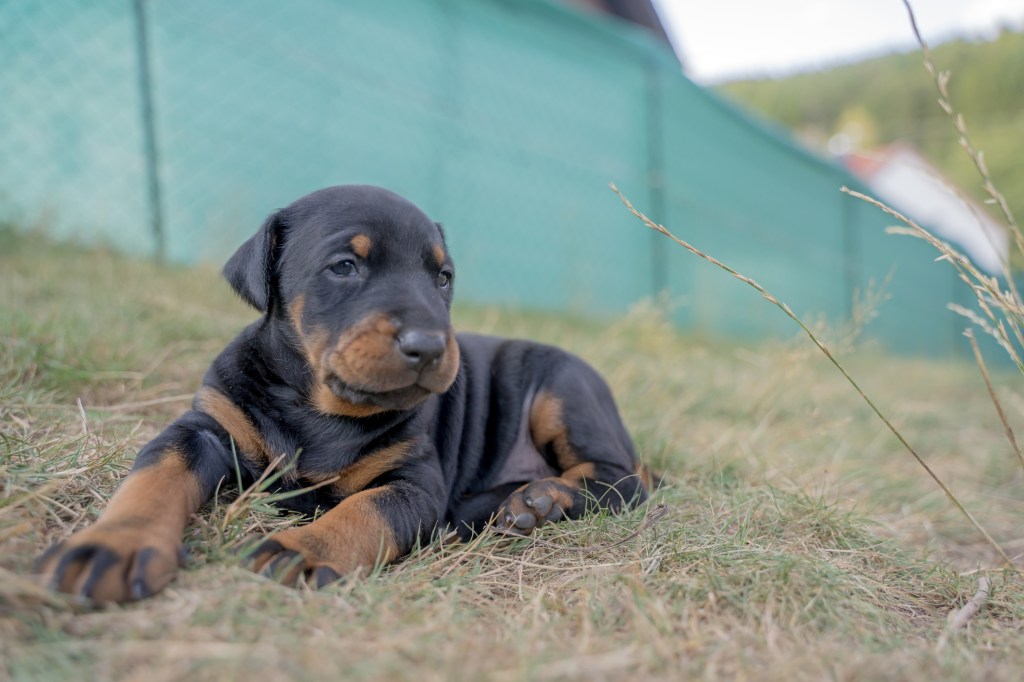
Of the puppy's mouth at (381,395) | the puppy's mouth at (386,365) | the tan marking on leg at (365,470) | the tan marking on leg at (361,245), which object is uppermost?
the tan marking on leg at (361,245)

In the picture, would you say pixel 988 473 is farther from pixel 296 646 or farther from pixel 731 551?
pixel 296 646

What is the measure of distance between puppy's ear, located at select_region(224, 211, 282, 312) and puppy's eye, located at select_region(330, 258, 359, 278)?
28 centimetres

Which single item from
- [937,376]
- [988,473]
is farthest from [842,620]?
[937,376]

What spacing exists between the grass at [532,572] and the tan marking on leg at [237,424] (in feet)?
0.70

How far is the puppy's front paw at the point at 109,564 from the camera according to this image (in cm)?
176

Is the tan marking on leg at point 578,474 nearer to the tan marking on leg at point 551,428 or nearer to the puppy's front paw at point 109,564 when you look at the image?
the tan marking on leg at point 551,428

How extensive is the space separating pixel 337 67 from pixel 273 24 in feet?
2.09

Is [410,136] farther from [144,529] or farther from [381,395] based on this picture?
[144,529]

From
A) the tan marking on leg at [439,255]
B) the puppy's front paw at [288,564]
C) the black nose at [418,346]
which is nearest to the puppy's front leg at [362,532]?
the puppy's front paw at [288,564]

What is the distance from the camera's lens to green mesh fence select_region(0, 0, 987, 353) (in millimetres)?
5977

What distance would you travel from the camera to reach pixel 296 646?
5.30 ft

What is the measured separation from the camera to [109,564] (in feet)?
5.90

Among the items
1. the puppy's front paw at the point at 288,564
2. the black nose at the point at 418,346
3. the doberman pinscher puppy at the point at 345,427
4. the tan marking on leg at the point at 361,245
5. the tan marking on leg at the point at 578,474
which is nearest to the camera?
the puppy's front paw at the point at 288,564

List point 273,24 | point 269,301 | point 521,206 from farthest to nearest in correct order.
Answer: point 521,206
point 273,24
point 269,301
